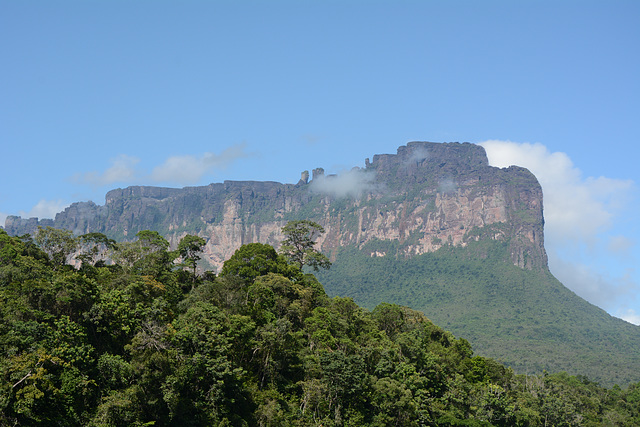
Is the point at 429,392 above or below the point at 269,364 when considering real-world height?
below

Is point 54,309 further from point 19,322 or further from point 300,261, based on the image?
point 300,261

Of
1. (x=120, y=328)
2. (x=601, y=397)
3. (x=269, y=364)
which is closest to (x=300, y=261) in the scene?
(x=269, y=364)

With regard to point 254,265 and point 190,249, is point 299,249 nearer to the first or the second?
point 254,265

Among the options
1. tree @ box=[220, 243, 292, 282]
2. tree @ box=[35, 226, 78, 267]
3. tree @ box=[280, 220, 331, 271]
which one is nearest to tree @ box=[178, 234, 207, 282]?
tree @ box=[220, 243, 292, 282]

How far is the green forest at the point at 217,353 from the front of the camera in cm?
3834

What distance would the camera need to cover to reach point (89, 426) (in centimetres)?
3681

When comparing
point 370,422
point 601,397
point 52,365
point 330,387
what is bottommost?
point 601,397

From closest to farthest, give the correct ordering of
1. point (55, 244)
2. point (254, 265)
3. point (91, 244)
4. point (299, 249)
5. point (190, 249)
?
point (55, 244)
point (254, 265)
point (190, 249)
point (91, 244)
point (299, 249)

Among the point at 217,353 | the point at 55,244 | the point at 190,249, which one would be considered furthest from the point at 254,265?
the point at 217,353

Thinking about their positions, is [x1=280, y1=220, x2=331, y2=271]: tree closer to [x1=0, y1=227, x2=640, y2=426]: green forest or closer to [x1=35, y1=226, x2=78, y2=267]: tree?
[x1=0, y1=227, x2=640, y2=426]: green forest

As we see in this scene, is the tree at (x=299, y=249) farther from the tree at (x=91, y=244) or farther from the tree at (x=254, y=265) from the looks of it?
the tree at (x=91, y=244)

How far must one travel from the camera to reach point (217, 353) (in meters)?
43.7

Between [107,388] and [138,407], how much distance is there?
7.75ft

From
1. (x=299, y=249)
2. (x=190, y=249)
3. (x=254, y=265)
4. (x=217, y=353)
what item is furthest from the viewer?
(x=299, y=249)
